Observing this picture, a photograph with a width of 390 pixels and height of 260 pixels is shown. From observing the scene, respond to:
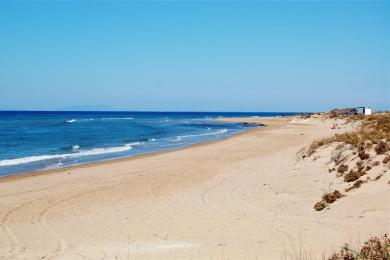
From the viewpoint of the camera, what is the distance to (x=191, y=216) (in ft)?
34.4

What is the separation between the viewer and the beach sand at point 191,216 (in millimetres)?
7957

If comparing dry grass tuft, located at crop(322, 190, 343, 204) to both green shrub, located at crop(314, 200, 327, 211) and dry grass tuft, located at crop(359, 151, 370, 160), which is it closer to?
green shrub, located at crop(314, 200, 327, 211)

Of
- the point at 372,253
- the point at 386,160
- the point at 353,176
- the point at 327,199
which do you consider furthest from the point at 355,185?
the point at 372,253

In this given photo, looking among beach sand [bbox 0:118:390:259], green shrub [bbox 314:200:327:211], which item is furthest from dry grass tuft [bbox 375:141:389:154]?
green shrub [bbox 314:200:327:211]

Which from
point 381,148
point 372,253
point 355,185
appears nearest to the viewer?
point 372,253

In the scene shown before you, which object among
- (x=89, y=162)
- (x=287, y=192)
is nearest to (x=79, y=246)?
(x=287, y=192)

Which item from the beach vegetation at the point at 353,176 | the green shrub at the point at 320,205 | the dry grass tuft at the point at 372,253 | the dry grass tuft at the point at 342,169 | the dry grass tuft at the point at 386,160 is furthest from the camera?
the dry grass tuft at the point at 342,169

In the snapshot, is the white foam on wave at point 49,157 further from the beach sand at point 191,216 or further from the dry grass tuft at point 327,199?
the dry grass tuft at point 327,199

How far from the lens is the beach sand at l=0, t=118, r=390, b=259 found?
796 cm

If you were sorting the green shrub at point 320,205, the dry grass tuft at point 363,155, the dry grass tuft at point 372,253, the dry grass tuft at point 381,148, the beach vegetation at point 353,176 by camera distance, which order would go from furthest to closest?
1. the dry grass tuft at point 363,155
2. the dry grass tuft at point 381,148
3. the beach vegetation at point 353,176
4. the green shrub at point 320,205
5. the dry grass tuft at point 372,253

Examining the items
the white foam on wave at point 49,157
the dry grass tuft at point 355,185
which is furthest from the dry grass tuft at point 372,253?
the white foam on wave at point 49,157

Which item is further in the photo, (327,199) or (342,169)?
(342,169)

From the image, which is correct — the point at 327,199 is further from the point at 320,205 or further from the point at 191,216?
the point at 191,216

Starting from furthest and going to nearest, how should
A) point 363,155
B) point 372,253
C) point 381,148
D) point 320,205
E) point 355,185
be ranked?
point 363,155, point 381,148, point 355,185, point 320,205, point 372,253
